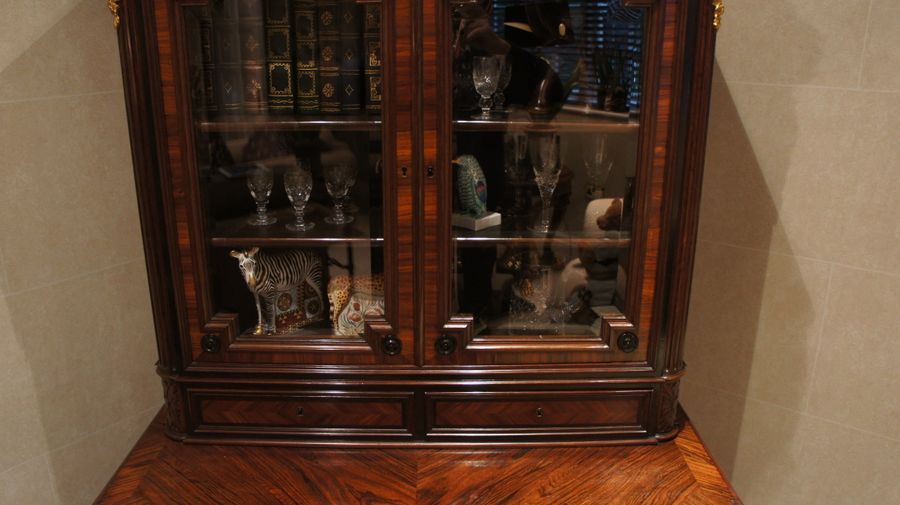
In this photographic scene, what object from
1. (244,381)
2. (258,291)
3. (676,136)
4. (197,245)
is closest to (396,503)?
(244,381)

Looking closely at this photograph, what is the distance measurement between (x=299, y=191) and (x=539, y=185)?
0.54 m

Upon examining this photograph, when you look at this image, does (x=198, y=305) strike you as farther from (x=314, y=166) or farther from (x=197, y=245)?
(x=314, y=166)

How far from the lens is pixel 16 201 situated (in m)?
1.71

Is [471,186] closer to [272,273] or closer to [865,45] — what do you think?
[272,273]

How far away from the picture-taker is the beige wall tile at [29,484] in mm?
1820

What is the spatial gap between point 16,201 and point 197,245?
52cm

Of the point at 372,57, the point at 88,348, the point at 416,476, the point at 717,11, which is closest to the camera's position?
the point at 717,11

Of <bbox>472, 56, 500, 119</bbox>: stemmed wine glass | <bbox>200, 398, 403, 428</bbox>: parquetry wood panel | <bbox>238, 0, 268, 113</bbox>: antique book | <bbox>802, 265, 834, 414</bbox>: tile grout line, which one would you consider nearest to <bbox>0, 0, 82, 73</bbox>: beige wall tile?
<bbox>238, 0, 268, 113</bbox>: antique book

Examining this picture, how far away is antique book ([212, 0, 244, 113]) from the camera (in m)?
1.46

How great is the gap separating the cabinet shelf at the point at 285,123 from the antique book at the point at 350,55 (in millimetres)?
27

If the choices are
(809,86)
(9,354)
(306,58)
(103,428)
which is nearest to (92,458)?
(103,428)

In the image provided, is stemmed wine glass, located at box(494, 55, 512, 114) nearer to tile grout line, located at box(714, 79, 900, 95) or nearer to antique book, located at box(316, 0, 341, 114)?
antique book, located at box(316, 0, 341, 114)

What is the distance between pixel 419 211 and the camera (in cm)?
151

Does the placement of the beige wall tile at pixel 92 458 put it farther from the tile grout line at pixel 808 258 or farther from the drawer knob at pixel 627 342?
the tile grout line at pixel 808 258
